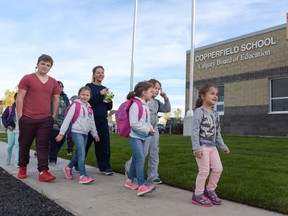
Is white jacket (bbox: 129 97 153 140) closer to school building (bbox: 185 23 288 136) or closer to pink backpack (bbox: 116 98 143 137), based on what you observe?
pink backpack (bbox: 116 98 143 137)

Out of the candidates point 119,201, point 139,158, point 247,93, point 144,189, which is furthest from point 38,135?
point 247,93

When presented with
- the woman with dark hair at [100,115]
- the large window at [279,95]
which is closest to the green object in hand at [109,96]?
the woman with dark hair at [100,115]

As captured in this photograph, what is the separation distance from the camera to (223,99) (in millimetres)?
20328

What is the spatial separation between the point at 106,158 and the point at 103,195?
1659 millimetres

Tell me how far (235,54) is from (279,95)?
3.60 meters

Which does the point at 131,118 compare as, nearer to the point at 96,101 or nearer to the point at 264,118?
the point at 96,101

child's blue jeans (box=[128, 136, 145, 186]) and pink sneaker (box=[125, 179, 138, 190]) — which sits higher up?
child's blue jeans (box=[128, 136, 145, 186])

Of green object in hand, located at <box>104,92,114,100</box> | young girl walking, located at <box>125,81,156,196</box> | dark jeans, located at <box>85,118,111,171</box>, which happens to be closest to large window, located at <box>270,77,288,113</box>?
dark jeans, located at <box>85,118,111,171</box>

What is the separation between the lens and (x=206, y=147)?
4.24m

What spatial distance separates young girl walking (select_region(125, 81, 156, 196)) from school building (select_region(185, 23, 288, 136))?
13.8m

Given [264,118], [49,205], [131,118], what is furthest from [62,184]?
[264,118]

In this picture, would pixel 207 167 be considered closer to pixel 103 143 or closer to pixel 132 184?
pixel 132 184

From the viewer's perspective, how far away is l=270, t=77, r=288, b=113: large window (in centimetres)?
1716

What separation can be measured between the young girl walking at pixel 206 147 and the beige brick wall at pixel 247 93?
14.5m
